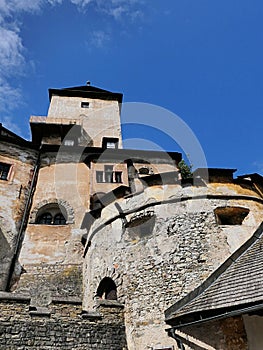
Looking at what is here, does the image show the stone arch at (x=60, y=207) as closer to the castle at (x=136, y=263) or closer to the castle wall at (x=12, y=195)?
the castle at (x=136, y=263)

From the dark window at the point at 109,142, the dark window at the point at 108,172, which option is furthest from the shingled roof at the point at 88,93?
the dark window at the point at 108,172

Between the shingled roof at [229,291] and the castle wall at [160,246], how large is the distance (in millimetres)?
623

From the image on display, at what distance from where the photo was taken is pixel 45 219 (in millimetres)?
15609

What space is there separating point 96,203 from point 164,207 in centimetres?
706

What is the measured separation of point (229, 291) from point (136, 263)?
10.3 feet

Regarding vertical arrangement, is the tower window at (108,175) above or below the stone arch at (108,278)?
above

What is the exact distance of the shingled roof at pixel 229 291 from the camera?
559 cm

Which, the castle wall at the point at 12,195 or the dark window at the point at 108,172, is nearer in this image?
the castle wall at the point at 12,195

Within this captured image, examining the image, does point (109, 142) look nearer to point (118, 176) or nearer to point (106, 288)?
point (118, 176)

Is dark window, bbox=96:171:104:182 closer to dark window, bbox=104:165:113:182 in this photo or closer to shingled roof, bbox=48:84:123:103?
dark window, bbox=104:165:113:182

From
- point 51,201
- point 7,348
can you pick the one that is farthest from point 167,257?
point 51,201

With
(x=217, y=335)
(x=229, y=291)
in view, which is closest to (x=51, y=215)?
(x=217, y=335)

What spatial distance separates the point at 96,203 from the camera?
15562 millimetres

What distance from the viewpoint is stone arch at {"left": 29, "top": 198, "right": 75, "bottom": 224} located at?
15109 millimetres
